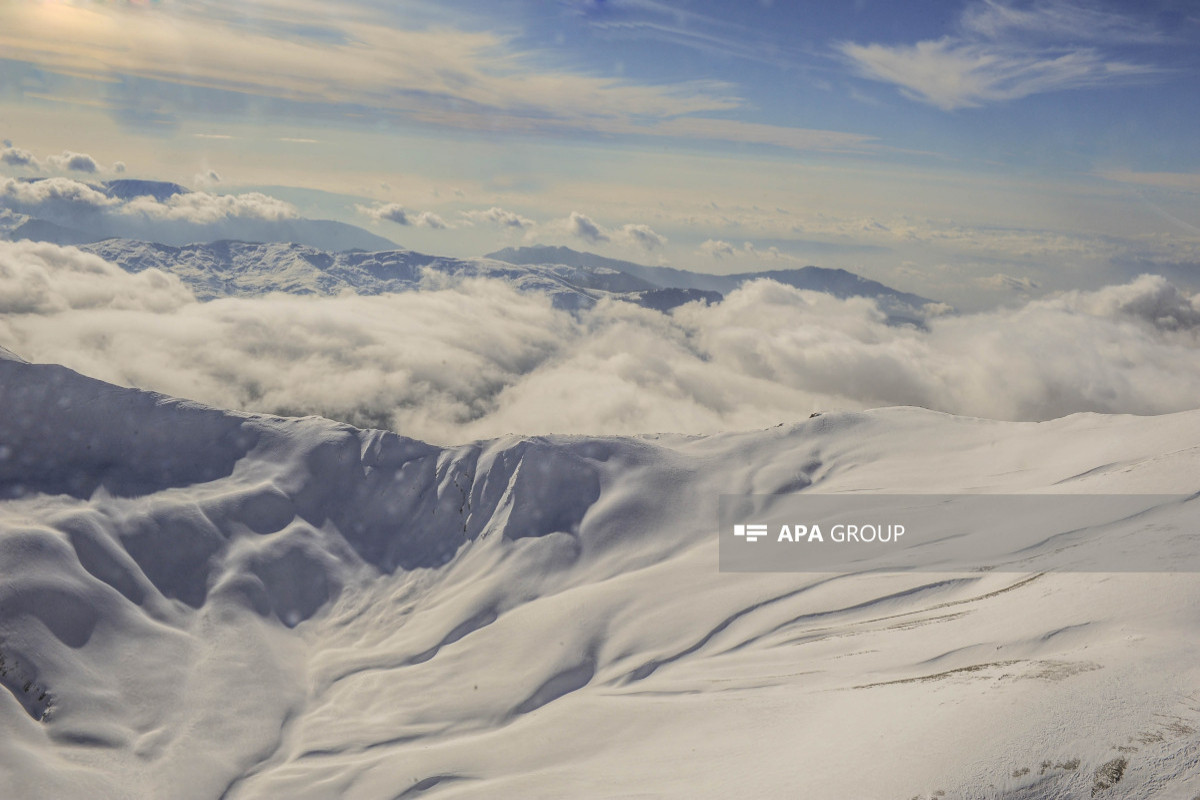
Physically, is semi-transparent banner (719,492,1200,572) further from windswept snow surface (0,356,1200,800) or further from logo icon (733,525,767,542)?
windswept snow surface (0,356,1200,800)

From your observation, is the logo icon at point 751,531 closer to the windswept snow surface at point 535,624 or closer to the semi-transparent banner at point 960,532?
the semi-transparent banner at point 960,532

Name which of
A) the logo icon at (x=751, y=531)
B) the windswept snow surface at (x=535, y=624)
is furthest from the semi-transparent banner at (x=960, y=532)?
the windswept snow surface at (x=535, y=624)

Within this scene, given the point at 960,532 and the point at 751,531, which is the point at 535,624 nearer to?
the point at 751,531

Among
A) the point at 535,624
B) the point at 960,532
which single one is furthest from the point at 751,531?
the point at 535,624

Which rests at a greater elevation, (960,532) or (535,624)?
(960,532)

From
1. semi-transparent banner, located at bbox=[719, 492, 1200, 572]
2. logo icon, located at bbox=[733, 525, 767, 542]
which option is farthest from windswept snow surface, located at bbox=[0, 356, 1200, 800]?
logo icon, located at bbox=[733, 525, 767, 542]
